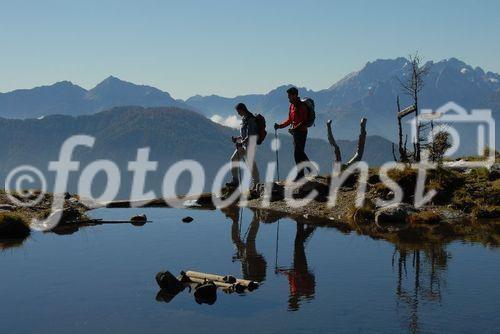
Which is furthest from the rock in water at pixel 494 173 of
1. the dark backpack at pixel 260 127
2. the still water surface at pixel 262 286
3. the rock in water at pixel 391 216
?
the still water surface at pixel 262 286

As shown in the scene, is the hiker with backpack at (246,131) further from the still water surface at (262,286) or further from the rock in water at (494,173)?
the rock in water at (494,173)

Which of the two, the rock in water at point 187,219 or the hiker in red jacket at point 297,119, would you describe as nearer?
the rock in water at point 187,219

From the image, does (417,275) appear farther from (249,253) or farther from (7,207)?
(7,207)

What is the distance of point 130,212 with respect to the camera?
2900 centimetres

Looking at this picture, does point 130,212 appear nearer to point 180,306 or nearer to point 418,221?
point 418,221

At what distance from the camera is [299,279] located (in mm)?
14633

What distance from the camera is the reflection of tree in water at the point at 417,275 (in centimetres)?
1238

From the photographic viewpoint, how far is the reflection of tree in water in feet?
40.6

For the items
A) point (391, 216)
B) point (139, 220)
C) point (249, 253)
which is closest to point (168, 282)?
point (249, 253)

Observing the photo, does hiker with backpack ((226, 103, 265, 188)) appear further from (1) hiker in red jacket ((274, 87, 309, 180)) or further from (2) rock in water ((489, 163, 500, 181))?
(2) rock in water ((489, 163, 500, 181))

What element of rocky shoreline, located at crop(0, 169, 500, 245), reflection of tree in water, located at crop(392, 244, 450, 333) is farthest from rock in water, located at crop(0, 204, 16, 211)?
reflection of tree in water, located at crop(392, 244, 450, 333)

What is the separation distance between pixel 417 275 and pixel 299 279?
8.68 feet

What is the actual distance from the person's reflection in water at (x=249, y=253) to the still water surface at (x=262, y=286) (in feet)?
0.16

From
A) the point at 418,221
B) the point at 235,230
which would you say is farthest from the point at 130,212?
the point at 418,221
